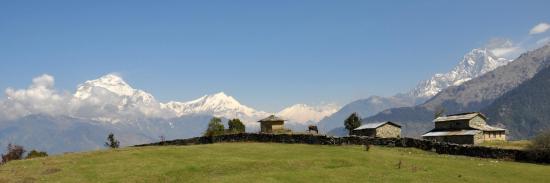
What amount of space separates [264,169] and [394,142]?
100ft

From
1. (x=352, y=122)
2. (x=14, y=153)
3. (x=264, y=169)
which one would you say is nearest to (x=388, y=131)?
(x=352, y=122)

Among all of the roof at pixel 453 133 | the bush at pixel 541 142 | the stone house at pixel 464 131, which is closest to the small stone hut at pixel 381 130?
the stone house at pixel 464 131

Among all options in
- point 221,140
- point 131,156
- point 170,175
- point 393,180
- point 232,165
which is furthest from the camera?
point 221,140

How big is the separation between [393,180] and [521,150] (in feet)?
80.1

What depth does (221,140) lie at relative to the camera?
8800cm

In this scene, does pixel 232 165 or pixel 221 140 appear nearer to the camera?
pixel 232 165

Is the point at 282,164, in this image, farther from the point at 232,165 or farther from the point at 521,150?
the point at 521,150

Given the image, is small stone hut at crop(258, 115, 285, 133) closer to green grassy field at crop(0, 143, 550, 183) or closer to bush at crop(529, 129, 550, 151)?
green grassy field at crop(0, 143, 550, 183)

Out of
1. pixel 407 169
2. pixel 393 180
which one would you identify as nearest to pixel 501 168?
pixel 407 169

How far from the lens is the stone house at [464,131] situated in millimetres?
106500

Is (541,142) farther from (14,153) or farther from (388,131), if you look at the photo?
(14,153)

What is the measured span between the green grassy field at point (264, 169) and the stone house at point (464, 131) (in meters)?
50.7

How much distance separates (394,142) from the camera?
73.1 m

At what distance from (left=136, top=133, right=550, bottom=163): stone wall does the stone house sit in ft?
126
